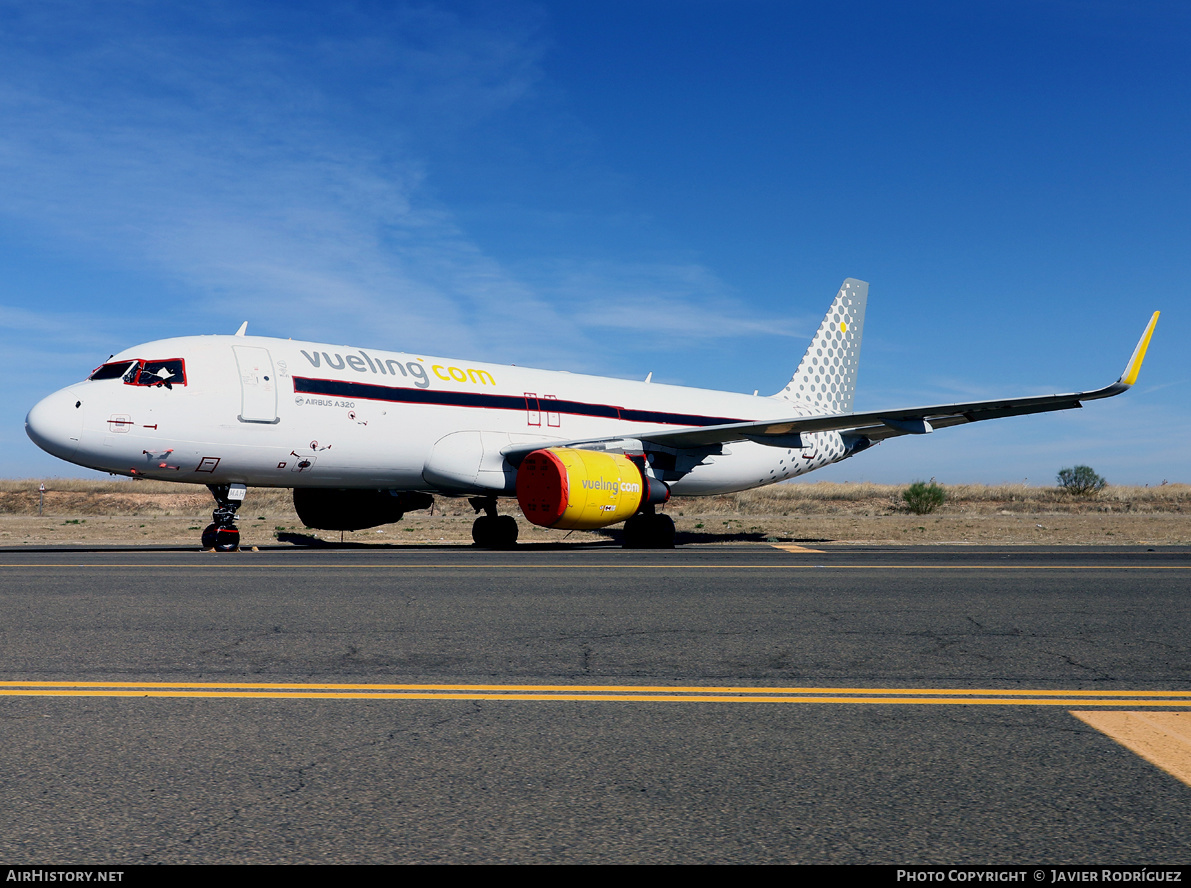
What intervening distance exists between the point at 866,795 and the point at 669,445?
15.5 m

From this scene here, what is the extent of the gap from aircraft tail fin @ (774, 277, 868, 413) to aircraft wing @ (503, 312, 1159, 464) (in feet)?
22.0

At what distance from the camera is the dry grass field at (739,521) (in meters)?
21.8

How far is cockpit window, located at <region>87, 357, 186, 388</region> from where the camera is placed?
13812 mm

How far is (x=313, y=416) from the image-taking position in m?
15.2

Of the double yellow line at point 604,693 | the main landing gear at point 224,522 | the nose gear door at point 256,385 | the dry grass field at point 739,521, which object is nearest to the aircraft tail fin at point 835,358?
the dry grass field at point 739,521

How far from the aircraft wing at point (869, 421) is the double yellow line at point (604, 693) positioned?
1252cm

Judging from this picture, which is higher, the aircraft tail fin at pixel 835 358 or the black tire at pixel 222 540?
the aircraft tail fin at pixel 835 358

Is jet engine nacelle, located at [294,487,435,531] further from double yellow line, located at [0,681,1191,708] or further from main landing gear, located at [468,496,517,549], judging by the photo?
double yellow line, located at [0,681,1191,708]

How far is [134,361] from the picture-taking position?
45.8 feet

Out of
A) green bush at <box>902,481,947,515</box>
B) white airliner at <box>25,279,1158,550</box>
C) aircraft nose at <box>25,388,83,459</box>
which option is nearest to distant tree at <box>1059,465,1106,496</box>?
green bush at <box>902,481,947,515</box>

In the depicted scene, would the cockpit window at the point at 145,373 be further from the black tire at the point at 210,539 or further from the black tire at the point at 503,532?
the black tire at the point at 503,532

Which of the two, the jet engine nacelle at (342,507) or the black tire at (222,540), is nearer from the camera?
the black tire at (222,540)

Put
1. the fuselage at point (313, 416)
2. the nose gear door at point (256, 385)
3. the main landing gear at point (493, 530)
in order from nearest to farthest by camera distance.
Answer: the fuselage at point (313, 416), the nose gear door at point (256, 385), the main landing gear at point (493, 530)

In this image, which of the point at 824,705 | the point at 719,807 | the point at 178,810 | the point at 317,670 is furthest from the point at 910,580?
the point at 178,810
